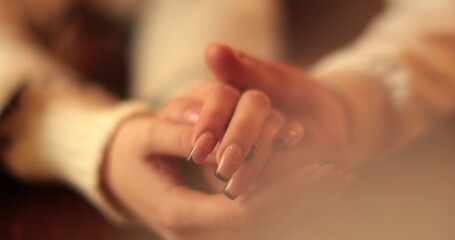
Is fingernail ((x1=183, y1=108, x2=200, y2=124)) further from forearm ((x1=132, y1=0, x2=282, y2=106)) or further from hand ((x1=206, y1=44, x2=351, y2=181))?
forearm ((x1=132, y1=0, x2=282, y2=106))

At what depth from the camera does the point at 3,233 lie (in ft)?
0.69

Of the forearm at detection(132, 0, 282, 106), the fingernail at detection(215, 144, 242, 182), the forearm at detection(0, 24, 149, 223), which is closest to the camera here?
the fingernail at detection(215, 144, 242, 182)

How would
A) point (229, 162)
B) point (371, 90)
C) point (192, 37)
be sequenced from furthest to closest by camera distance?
point (192, 37) < point (371, 90) < point (229, 162)

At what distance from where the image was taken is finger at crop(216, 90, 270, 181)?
142 millimetres

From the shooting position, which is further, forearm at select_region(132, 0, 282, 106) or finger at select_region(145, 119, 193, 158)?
forearm at select_region(132, 0, 282, 106)

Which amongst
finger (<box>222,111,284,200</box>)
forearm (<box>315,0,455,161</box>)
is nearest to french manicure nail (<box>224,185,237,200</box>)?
finger (<box>222,111,284,200</box>)

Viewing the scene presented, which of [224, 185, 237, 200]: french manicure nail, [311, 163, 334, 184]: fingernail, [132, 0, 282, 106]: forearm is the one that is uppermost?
[132, 0, 282, 106]: forearm

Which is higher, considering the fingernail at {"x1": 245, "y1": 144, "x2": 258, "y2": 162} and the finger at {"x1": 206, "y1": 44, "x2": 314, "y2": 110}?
the finger at {"x1": 206, "y1": 44, "x2": 314, "y2": 110}

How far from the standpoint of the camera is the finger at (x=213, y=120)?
0.15 m

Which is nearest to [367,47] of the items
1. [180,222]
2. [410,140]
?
[410,140]

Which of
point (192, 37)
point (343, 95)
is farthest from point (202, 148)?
point (192, 37)

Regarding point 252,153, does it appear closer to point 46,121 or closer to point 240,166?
point 240,166

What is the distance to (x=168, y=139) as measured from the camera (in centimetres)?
17

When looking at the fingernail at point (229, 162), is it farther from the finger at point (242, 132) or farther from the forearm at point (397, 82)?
the forearm at point (397, 82)
